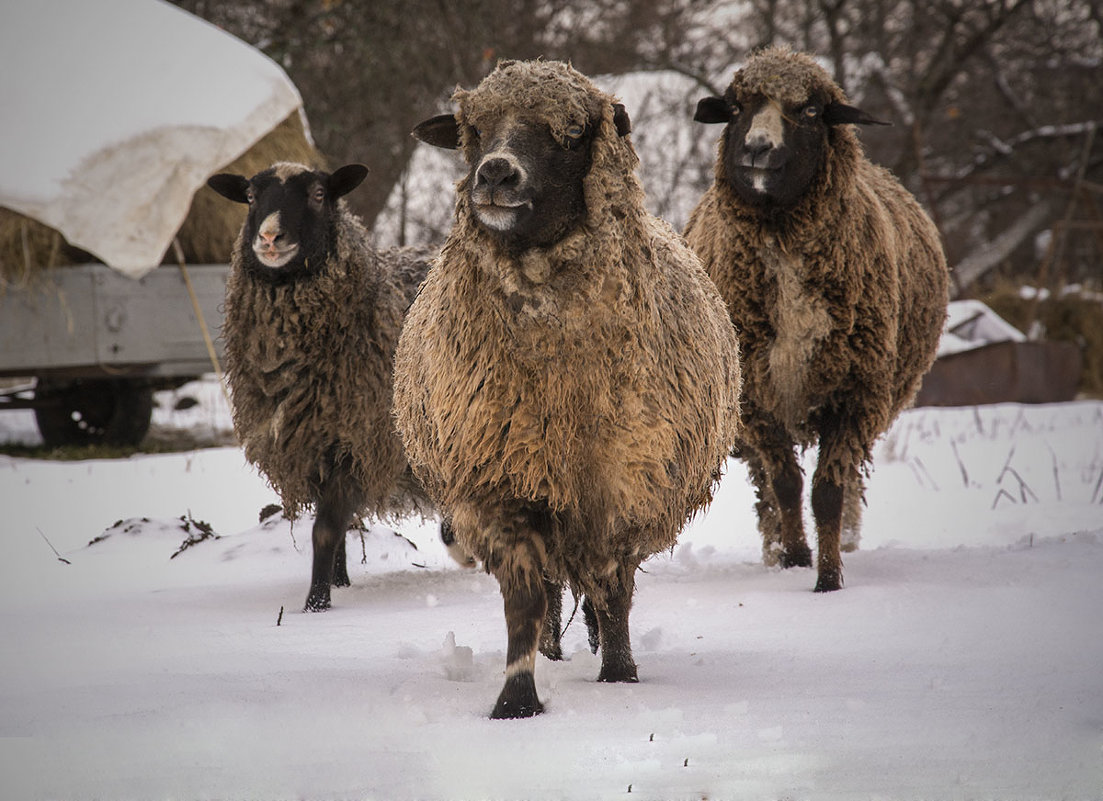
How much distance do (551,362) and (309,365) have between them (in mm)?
2139

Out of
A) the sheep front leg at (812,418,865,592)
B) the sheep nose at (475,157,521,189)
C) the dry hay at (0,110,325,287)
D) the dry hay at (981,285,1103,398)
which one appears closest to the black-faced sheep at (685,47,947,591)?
the sheep front leg at (812,418,865,592)

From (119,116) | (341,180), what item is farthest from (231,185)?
(119,116)

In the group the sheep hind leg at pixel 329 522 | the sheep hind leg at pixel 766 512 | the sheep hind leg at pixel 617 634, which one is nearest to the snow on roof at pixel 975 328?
the sheep hind leg at pixel 766 512

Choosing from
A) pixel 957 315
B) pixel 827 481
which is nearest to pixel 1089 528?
pixel 827 481

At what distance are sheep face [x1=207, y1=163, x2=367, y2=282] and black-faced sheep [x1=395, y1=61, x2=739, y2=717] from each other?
169 cm

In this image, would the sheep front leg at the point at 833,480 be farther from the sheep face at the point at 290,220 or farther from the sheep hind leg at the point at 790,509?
the sheep face at the point at 290,220

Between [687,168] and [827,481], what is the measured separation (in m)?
9.21

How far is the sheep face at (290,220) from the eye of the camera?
481 centimetres

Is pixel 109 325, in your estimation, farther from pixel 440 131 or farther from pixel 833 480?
pixel 440 131

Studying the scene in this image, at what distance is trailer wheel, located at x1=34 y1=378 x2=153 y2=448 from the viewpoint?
961cm

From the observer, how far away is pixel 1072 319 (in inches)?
512

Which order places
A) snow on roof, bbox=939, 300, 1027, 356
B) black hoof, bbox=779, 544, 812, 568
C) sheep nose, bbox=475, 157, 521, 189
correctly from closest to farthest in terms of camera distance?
sheep nose, bbox=475, 157, 521, 189 < black hoof, bbox=779, 544, 812, 568 < snow on roof, bbox=939, 300, 1027, 356

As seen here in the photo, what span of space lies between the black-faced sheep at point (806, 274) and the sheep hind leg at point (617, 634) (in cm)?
164

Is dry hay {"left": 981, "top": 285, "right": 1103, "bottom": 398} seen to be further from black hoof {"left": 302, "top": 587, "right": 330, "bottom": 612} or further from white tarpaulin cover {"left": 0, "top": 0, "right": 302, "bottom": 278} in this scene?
black hoof {"left": 302, "top": 587, "right": 330, "bottom": 612}
